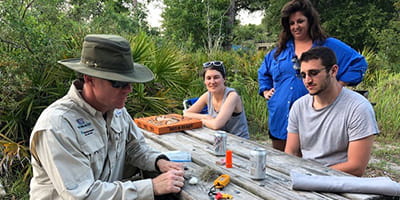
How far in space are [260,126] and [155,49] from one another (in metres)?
2.35

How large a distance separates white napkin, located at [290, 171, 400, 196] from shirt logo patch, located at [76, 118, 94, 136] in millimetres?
1102

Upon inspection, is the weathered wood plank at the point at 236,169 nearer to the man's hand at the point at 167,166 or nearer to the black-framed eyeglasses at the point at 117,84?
the man's hand at the point at 167,166

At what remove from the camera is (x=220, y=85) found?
3662 millimetres

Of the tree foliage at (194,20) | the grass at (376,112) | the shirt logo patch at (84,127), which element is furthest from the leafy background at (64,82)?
the tree foliage at (194,20)

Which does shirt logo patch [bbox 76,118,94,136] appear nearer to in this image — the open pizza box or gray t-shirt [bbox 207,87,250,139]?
the open pizza box

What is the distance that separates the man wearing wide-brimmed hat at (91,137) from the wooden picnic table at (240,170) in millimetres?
146

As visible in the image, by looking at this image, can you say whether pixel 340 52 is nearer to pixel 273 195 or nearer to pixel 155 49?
pixel 273 195

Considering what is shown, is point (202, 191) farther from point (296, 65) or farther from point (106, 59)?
point (296, 65)

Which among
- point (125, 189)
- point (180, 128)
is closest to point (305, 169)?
point (125, 189)

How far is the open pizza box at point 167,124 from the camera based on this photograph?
10.0ft

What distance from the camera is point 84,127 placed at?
1.80 m

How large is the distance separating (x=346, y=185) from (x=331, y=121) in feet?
2.29

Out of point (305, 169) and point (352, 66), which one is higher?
point (352, 66)

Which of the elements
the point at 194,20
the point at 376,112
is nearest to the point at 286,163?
the point at 376,112
